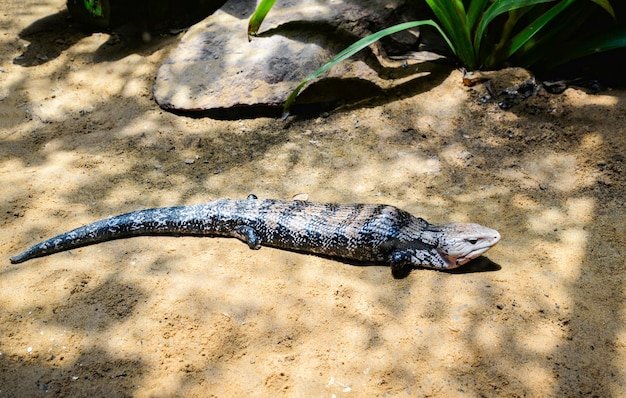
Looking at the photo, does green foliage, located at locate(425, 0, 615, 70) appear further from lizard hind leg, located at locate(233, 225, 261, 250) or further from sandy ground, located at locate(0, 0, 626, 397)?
lizard hind leg, located at locate(233, 225, 261, 250)

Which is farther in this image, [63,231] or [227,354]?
[63,231]

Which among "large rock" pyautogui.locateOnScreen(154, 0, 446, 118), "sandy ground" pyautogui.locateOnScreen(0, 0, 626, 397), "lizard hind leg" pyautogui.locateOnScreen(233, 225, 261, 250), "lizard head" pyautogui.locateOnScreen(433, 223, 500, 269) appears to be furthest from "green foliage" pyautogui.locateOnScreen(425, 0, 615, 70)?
"lizard hind leg" pyautogui.locateOnScreen(233, 225, 261, 250)

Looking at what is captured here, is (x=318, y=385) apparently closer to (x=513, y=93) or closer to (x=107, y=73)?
(x=513, y=93)

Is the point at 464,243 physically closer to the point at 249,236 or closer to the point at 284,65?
the point at 249,236

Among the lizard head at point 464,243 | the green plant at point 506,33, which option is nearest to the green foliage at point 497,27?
the green plant at point 506,33

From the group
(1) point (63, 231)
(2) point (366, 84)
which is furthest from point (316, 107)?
(1) point (63, 231)

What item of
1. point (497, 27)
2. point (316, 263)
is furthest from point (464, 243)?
point (497, 27)
